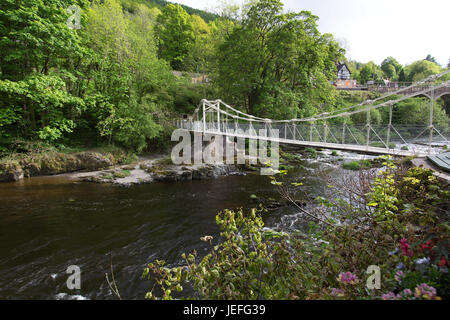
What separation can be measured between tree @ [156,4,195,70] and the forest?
10761 mm

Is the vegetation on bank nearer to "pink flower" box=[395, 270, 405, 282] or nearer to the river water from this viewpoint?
"pink flower" box=[395, 270, 405, 282]

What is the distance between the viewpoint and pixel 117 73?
12.8 meters

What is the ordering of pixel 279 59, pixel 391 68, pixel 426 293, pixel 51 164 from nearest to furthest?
pixel 426 293, pixel 51 164, pixel 279 59, pixel 391 68

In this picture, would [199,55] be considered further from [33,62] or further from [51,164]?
[51,164]

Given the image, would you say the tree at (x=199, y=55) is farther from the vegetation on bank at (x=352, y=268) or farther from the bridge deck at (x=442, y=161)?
the vegetation on bank at (x=352, y=268)

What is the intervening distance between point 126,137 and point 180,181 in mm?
4485

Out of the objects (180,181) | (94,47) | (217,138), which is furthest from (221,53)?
(180,181)

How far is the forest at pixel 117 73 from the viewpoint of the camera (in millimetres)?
9602

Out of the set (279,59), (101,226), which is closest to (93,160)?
(101,226)

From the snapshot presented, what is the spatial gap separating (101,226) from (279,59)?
40.1ft

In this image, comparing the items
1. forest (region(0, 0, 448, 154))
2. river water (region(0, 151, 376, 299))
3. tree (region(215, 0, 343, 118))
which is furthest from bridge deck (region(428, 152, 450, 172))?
tree (region(215, 0, 343, 118))

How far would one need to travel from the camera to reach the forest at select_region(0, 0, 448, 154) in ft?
31.5

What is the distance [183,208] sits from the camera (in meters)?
6.76
